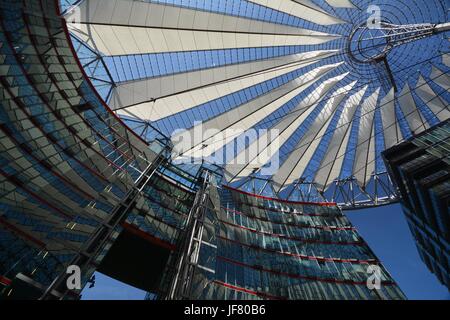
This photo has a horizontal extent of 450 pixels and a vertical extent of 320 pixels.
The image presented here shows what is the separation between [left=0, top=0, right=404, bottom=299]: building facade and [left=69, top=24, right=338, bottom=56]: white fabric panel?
203 centimetres

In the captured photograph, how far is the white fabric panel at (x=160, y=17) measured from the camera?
19656 mm

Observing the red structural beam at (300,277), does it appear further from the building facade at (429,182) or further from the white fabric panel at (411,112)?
the white fabric panel at (411,112)

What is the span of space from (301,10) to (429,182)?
761 inches

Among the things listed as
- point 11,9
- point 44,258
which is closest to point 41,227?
point 44,258

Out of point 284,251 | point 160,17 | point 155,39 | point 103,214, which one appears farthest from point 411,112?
point 103,214

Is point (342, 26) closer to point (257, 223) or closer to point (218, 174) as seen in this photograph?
point (218, 174)

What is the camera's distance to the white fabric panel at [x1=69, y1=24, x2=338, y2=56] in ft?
69.9

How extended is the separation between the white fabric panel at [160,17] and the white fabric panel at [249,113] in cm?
655

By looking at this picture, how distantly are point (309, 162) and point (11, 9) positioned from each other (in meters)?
32.3

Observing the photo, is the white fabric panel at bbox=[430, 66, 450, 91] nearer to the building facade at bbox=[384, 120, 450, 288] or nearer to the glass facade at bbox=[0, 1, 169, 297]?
the building facade at bbox=[384, 120, 450, 288]

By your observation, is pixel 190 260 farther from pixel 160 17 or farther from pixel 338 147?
pixel 338 147

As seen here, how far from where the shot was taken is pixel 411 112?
114 ft

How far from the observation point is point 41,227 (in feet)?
67.0
